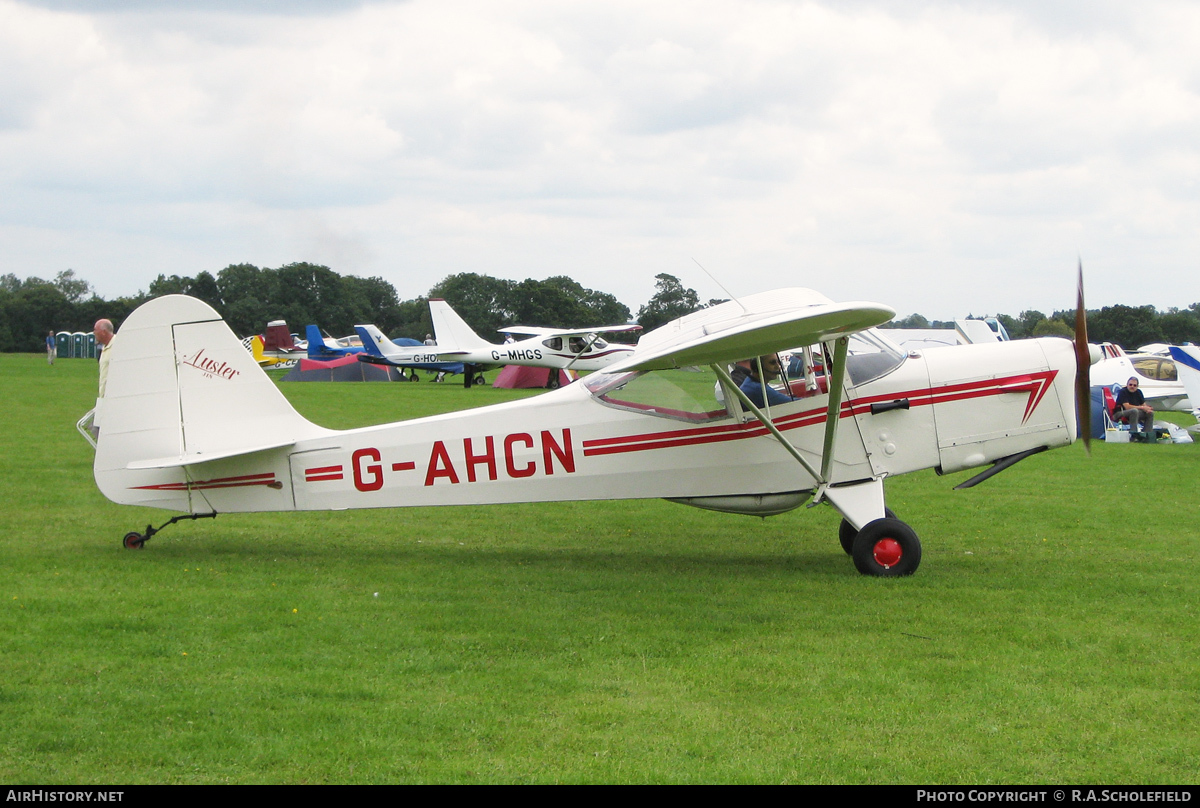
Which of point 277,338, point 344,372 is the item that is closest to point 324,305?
point 277,338

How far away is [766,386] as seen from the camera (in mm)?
7719

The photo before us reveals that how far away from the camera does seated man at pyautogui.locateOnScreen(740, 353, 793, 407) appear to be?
25.2 ft

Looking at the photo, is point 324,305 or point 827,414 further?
point 324,305

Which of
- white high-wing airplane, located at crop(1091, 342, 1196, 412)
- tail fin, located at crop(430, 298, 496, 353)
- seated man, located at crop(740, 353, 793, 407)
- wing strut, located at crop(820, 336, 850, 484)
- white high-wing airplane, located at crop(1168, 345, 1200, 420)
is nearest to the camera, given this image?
wing strut, located at crop(820, 336, 850, 484)

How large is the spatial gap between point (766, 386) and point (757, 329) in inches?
60.4

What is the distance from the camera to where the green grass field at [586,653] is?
4.03m

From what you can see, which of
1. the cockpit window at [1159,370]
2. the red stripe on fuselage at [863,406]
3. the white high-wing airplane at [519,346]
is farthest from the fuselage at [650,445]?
the white high-wing airplane at [519,346]

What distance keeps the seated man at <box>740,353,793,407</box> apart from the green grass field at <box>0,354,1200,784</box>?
134 centimetres

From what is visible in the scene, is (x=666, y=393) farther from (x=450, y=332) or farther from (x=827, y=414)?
(x=450, y=332)

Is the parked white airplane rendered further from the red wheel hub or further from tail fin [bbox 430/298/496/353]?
tail fin [bbox 430/298/496/353]

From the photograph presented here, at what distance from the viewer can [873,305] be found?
6188 millimetres

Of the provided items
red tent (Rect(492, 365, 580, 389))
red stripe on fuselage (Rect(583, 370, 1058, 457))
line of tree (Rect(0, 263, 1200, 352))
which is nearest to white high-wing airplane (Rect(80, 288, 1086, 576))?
red stripe on fuselage (Rect(583, 370, 1058, 457))
